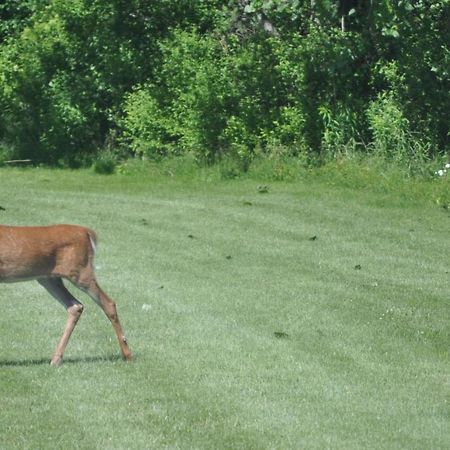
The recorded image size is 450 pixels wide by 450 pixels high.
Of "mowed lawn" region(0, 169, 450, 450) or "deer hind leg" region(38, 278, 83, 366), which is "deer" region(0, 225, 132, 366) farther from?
"mowed lawn" region(0, 169, 450, 450)

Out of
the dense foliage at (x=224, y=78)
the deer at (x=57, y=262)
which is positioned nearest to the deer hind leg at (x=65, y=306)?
the deer at (x=57, y=262)

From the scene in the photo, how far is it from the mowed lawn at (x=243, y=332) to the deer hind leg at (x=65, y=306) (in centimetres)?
16

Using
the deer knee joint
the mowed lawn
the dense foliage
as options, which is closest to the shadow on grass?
the mowed lawn

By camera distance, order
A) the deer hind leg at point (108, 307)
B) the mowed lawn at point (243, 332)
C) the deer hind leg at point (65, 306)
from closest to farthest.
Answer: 1. the mowed lawn at point (243, 332)
2. the deer hind leg at point (65, 306)
3. the deer hind leg at point (108, 307)

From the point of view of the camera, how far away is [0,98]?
24.5m

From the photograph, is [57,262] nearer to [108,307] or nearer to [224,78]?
[108,307]

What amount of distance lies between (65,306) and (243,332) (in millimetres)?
1657

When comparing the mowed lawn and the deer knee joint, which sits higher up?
the deer knee joint

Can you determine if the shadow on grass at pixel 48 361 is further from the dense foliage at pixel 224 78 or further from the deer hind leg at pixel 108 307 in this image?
the dense foliage at pixel 224 78

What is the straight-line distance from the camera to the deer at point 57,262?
9.59 meters

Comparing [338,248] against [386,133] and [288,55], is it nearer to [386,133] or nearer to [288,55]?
[386,133]

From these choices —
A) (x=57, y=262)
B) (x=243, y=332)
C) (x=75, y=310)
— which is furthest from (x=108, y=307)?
(x=243, y=332)

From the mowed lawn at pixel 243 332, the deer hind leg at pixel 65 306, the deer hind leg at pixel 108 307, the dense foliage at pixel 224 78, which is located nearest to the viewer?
the mowed lawn at pixel 243 332

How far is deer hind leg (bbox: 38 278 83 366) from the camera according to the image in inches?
376
